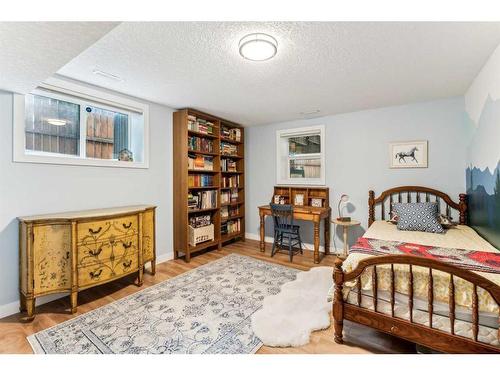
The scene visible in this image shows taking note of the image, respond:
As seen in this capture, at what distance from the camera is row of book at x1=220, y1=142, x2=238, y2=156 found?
430 cm

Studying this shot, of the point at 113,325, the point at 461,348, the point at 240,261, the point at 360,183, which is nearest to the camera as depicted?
the point at 461,348

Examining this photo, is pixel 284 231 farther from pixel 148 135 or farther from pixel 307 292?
pixel 148 135

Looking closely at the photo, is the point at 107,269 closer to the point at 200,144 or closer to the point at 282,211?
the point at 200,144

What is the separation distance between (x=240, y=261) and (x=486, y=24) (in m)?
3.40

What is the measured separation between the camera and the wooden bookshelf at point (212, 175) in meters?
3.50

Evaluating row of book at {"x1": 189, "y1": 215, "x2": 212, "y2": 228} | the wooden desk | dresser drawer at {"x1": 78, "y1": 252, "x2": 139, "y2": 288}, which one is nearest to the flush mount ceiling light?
dresser drawer at {"x1": 78, "y1": 252, "x2": 139, "y2": 288}

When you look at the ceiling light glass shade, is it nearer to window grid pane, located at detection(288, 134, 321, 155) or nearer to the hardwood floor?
the hardwood floor

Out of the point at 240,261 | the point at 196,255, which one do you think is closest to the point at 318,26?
the point at 240,261

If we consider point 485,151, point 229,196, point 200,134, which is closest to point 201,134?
point 200,134

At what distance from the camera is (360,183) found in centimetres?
370

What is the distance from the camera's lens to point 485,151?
2.30 m

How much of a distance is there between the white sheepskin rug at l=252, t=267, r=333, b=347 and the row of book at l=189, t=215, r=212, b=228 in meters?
1.71

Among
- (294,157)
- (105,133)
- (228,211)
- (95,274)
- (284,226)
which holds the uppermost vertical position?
(105,133)

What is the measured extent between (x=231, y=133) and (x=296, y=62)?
2494mm
